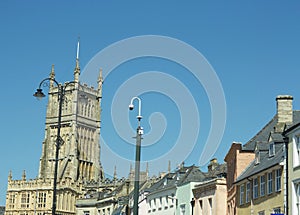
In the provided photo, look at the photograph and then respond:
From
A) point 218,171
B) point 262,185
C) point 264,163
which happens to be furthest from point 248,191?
point 218,171

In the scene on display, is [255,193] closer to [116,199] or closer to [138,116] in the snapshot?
[138,116]

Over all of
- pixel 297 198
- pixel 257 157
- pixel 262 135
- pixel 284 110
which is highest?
pixel 284 110

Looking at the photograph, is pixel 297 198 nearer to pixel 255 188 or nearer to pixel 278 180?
pixel 278 180

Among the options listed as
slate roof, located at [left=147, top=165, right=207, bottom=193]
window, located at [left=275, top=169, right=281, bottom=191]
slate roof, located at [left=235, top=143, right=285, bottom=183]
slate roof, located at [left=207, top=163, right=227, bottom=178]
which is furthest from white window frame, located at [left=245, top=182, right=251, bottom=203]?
slate roof, located at [left=147, top=165, right=207, bottom=193]

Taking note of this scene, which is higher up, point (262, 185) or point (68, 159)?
point (68, 159)

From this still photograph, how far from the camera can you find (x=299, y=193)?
31.2 meters

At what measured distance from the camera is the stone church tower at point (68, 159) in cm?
14850

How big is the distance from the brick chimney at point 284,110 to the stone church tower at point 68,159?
10682 cm

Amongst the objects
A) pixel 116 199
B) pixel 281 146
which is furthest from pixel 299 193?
pixel 116 199

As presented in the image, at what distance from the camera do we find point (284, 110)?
40.0m

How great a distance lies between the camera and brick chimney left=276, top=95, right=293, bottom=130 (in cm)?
3931

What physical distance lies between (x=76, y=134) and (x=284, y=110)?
130 metres

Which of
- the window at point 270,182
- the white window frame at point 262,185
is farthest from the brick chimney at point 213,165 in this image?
the window at point 270,182

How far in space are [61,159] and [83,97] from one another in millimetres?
22097
